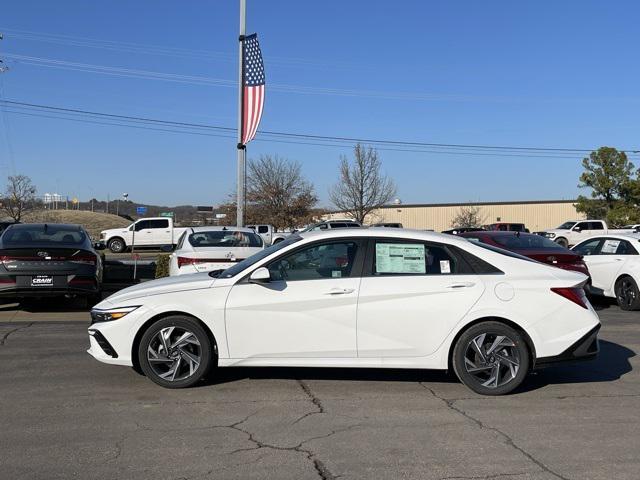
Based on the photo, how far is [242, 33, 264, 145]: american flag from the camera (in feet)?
65.1

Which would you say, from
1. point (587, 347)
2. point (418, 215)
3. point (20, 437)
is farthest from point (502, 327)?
point (418, 215)

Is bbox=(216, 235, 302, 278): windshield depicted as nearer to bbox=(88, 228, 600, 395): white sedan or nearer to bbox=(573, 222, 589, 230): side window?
bbox=(88, 228, 600, 395): white sedan

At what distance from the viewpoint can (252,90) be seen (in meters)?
20.0

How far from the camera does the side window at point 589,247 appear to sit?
1291cm

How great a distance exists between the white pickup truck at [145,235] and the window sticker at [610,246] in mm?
25717

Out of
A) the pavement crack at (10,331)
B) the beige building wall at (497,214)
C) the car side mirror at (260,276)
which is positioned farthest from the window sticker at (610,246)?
the beige building wall at (497,214)

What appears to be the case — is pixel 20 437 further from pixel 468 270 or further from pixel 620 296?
pixel 620 296

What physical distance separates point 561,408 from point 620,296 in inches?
296

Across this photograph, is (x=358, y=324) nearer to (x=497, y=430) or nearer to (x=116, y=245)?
(x=497, y=430)

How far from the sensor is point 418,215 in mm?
69875

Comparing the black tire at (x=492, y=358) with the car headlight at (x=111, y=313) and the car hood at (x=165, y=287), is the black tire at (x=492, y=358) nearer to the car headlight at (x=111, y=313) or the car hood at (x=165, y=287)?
the car hood at (x=165, y=287)

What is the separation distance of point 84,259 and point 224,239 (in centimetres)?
252

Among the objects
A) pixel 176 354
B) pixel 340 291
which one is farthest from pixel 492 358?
pixel 176 354

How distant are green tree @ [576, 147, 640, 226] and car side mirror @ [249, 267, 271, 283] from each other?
1890 inches
